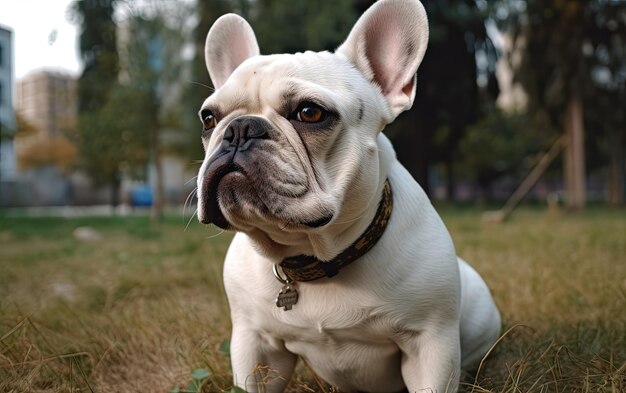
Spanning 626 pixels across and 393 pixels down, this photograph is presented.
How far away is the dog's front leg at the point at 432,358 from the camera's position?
1465 mm

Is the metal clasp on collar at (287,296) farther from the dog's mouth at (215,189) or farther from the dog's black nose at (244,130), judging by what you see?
the dog's black nose at (244,130)

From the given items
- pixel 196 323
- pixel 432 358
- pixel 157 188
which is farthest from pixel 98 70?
pixel 157 188

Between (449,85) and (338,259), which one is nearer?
(338,259)

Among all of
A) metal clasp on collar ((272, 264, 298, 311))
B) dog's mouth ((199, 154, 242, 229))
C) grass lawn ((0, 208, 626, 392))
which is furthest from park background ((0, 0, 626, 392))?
metal clasp on collar ((272, 264, 298, 311))

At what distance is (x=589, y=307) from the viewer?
8.31ft

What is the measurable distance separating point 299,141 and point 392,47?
506 mm

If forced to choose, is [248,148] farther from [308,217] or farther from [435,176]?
[435,176]

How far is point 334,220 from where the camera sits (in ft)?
4.50

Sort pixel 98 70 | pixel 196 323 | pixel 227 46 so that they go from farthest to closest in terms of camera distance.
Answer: pixel 98 70
pixel 196 323
pixel 227 46

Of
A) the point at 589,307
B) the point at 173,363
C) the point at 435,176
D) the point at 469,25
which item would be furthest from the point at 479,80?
the point at 435,176

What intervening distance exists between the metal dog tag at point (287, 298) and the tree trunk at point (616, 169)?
1823 centimetres

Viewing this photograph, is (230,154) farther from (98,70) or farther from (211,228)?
(98,70)

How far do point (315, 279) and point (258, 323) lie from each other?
9.0 inches

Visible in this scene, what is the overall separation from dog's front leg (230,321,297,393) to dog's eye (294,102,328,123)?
65 cm
